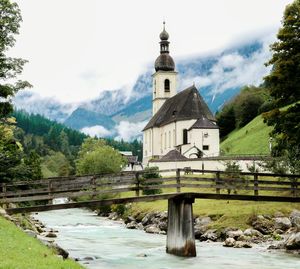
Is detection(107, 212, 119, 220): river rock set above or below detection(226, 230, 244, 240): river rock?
below

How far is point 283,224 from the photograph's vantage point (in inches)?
1535

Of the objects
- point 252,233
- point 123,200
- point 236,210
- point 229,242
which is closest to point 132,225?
point 236,210

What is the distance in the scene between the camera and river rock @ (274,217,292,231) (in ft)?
127

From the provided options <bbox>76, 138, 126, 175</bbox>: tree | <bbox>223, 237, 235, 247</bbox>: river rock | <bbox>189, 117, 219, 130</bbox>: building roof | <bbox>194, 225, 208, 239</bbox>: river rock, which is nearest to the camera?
<bbox>223, 237, 235, 247</bbox>: river rock

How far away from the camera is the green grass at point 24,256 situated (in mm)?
14172

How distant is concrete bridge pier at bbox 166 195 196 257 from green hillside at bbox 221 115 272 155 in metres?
75.8

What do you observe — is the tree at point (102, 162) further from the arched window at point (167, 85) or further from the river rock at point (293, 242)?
the river rock at point (293, 242)

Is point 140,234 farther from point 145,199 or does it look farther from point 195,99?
point 195,99

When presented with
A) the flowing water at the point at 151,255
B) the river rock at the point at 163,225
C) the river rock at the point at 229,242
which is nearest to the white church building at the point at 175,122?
the river rock at the point at 163,225

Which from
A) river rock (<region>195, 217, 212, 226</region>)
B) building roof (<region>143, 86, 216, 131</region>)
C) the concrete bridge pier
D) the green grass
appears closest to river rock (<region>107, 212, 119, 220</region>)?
river rock (<region>195, 217, 212, 226</region>)

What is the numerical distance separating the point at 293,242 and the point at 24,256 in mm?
19570

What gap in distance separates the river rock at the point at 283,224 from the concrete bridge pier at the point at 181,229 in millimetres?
11120

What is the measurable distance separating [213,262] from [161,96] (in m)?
112

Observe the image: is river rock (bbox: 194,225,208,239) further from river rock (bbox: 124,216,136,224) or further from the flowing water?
river rock (bbox: 124,216,136,224)
